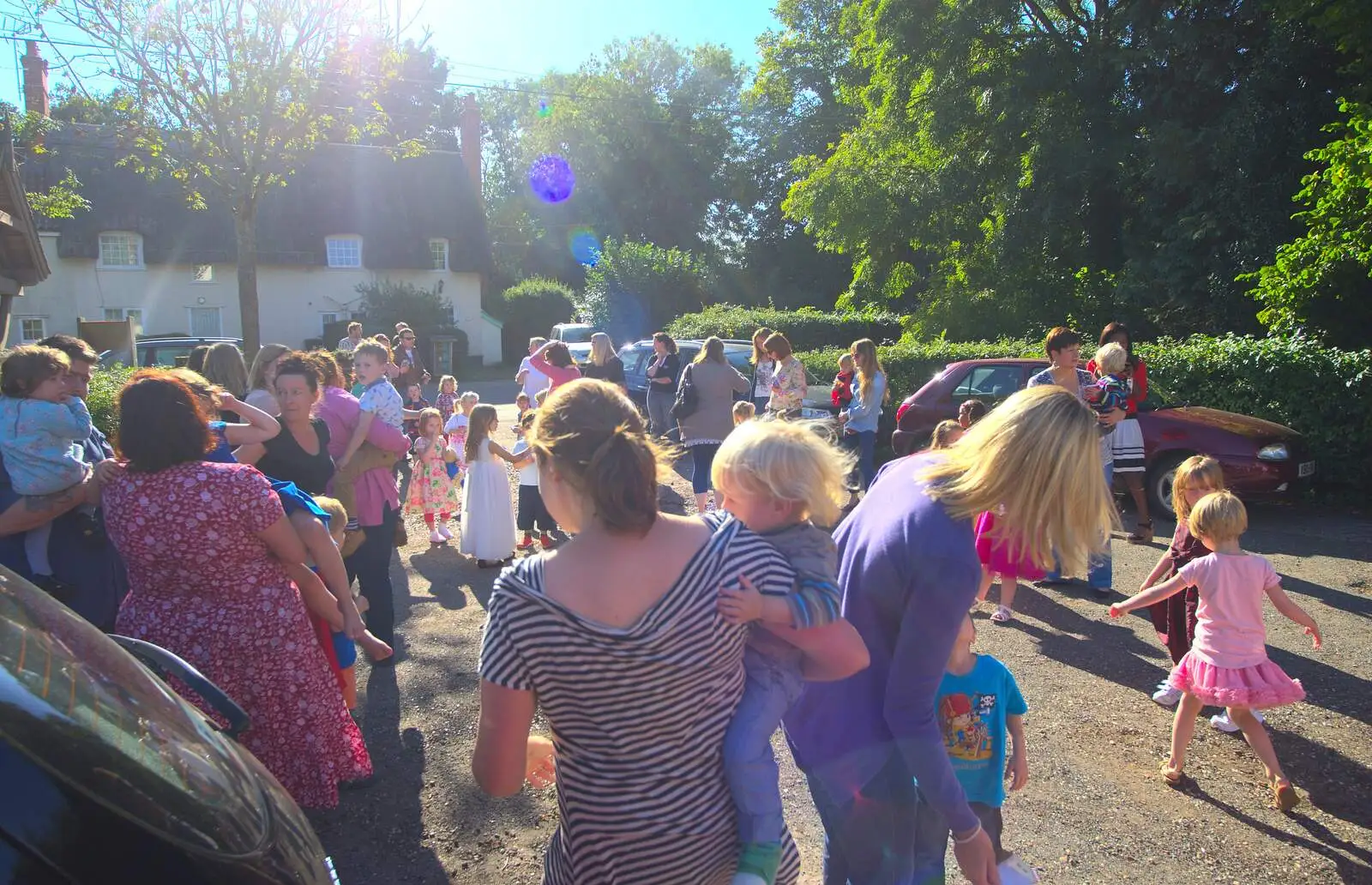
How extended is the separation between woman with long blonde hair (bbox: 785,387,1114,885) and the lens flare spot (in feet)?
166

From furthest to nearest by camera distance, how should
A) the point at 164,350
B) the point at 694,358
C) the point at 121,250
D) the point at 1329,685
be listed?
1. the point at 121,250
2. the point at 164,350
3. the point at 694,358
4. the point at 1329,685

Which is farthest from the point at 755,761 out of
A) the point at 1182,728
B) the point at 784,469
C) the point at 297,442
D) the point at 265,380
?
the point at 265,380

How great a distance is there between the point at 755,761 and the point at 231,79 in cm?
1555

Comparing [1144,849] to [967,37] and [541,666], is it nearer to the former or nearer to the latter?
[541,666]

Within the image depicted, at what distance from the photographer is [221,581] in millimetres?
3156

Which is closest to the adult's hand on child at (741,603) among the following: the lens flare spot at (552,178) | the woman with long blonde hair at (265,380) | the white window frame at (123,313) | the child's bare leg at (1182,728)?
the child's bare leg at (1182,728)

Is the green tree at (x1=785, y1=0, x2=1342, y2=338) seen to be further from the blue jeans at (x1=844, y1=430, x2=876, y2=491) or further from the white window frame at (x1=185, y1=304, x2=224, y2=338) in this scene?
the white window frame at (x1=185, y1=304, x2=224, y2=338)

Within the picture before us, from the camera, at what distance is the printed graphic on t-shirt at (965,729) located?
2510 mm

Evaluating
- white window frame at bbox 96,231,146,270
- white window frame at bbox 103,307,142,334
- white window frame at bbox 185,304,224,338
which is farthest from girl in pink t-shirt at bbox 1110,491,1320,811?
white window frame at bbox 96,231,146,270

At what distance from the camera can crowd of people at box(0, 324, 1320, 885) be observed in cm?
171

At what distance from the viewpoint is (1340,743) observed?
4375 millimetres

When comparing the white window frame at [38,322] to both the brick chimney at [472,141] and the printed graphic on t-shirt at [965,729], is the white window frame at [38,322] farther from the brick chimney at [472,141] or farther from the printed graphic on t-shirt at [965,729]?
the printed graphic on t-shirt at [965,729]

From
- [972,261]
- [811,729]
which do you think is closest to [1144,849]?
[811,729]

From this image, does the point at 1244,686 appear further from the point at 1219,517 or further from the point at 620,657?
the point at 620,657
